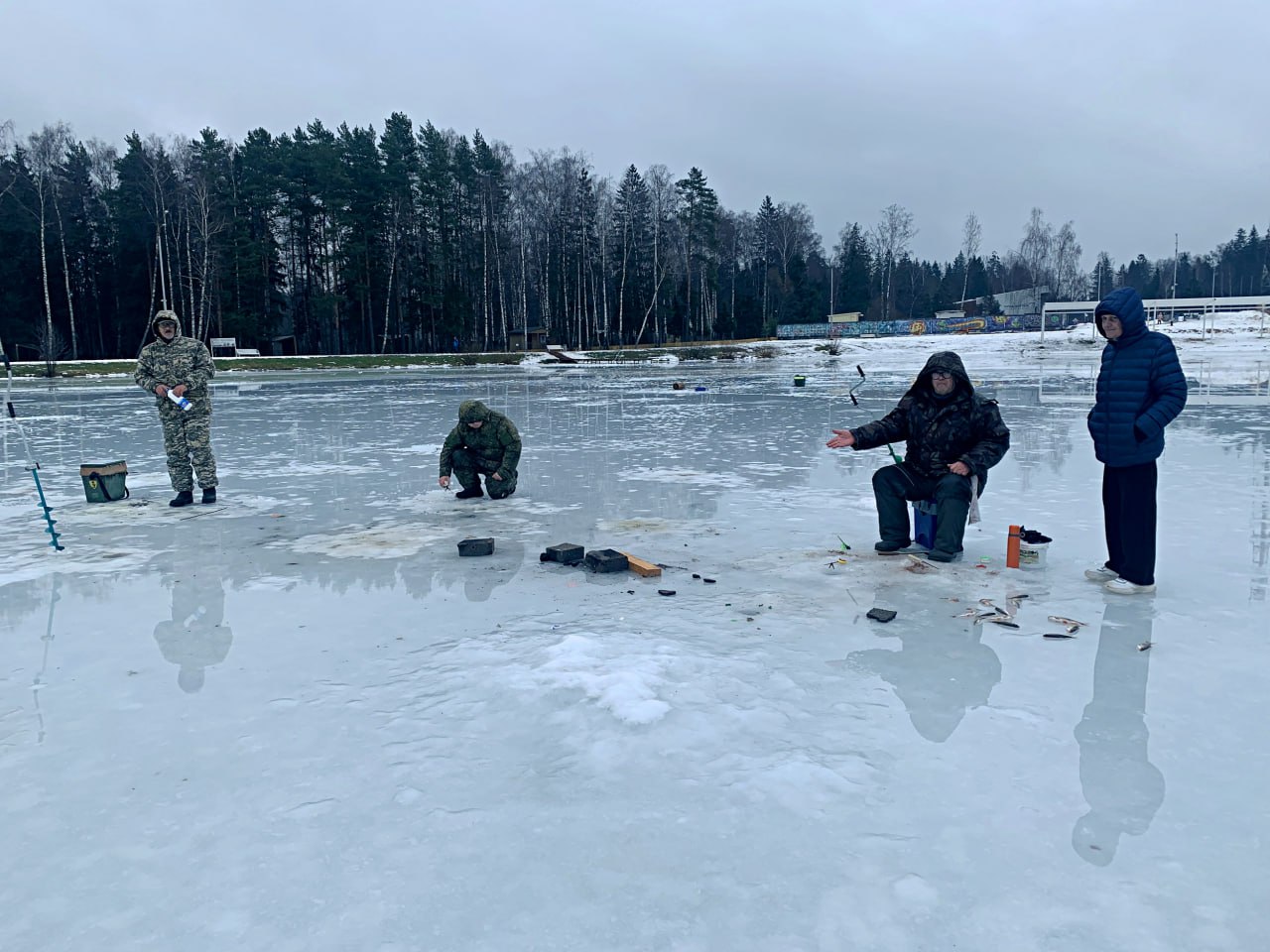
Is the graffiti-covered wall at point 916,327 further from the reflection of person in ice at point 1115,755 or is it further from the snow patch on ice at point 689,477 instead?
the reflection of person in ice at point 1115,755

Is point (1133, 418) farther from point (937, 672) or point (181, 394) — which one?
point (181, 394)

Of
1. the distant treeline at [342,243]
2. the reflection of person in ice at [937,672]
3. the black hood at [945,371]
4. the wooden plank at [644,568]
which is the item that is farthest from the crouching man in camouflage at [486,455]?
the distant treeline at [342,243]

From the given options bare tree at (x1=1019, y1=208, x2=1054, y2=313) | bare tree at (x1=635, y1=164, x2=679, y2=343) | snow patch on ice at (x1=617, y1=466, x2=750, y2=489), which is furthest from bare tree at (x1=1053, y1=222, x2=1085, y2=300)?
snow patch on ice at (x1=617, y1=466, x2=750, y2=489)

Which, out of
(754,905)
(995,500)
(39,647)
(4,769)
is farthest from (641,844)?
(995,500)

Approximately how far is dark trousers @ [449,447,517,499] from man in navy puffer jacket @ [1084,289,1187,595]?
5684 mm

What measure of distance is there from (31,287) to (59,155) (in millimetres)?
8749

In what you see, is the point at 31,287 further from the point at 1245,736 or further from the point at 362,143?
the point at 1245,736

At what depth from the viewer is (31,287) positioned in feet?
185

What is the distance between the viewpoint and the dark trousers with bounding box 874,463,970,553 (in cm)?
637

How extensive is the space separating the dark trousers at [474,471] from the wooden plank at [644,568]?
3121mm

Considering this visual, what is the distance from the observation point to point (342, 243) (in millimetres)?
58875

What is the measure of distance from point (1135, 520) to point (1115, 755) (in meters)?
2.64

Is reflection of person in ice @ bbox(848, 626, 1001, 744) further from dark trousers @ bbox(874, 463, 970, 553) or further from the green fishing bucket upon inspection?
the green fishing bucket

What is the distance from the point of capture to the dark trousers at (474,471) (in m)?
9.10
